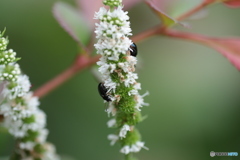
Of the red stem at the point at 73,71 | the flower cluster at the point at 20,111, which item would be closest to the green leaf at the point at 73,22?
the red stem at the point at 73,71

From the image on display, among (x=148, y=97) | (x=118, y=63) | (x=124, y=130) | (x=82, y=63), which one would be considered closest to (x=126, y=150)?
(x=124, y=130)

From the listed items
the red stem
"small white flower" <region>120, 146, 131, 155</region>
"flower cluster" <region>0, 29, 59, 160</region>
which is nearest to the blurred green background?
the red stem

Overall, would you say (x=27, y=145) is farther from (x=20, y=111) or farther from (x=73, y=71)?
(x=73, y=71)

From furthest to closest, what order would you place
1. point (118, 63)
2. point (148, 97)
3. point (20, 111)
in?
point (148, 97), point (20, 111), point (118, 63)

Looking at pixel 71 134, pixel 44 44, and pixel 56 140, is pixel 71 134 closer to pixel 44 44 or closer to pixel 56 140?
pixel 56 140

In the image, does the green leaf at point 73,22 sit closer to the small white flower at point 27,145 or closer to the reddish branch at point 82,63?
the reddish branch at point 82,63

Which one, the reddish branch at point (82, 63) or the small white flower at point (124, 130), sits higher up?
the reddish branch at point (82, 63)
